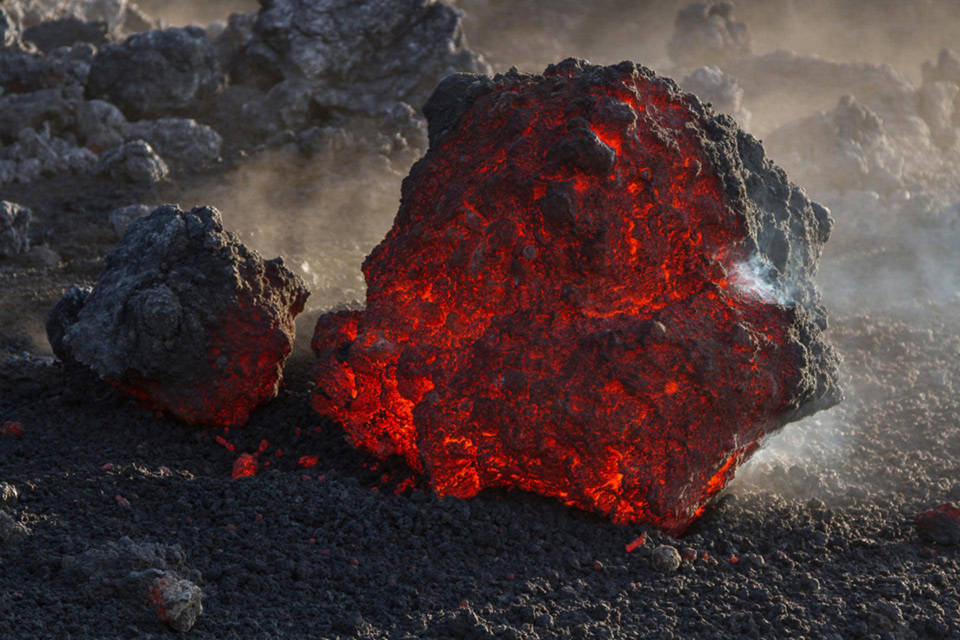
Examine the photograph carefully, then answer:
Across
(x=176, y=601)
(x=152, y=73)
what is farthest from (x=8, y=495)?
(x=152, y=73)

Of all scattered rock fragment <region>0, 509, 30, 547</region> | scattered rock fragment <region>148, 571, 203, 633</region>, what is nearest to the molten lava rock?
scattered rock fragment <region>0, 509, 30, 547</region>

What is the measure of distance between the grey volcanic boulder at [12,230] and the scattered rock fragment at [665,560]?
6.43 meters

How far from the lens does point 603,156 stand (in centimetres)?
461

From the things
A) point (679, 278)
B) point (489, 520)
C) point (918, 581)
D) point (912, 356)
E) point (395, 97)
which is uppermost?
point (395, 97)

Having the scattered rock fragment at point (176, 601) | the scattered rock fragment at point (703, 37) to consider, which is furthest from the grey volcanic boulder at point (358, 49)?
the scattered rock fragment at point (176, 601)

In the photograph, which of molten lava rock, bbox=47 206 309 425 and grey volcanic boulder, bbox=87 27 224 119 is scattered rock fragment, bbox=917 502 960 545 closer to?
molten lava rock, bbox=47 206 309 425

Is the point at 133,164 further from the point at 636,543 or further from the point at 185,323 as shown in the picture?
the point at 636,543

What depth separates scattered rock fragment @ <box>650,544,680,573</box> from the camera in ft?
14.3

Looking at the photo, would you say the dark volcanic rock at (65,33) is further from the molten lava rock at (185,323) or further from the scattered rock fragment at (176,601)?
the scattered rock fragment at (176,601)

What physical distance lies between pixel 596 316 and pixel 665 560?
1.25m

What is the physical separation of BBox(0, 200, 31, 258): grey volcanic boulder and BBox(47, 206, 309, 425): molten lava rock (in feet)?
8.85

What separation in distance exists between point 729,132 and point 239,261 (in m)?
3.07

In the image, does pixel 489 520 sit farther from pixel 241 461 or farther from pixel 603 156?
pixel 603 156

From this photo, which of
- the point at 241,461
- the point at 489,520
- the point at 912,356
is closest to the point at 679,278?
the point at 489,520
